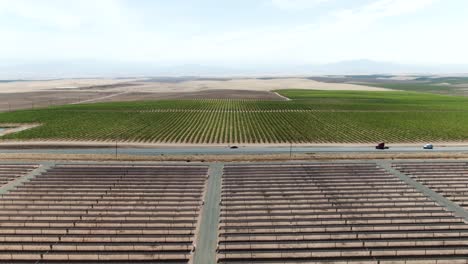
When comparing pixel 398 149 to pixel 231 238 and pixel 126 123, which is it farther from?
pixel 126 123

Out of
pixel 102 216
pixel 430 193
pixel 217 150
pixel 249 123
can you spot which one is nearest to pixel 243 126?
pixel 249 123

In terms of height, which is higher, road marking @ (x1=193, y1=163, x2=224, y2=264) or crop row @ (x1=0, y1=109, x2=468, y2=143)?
crop row @ (x1=0, y1=109, x2=468, y2=143)

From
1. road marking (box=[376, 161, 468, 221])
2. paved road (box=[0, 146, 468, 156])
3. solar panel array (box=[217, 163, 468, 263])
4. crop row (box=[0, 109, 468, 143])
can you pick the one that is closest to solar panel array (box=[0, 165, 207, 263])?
solar panel array (box=[217, 163, 468, 263])

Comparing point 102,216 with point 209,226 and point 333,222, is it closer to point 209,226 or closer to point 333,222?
point 209,226

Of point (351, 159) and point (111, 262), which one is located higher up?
point (351, 159)

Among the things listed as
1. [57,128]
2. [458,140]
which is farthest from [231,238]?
[57,128]

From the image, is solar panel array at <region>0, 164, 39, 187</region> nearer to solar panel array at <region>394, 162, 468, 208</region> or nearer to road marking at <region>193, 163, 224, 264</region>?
road marking at <region>193, 163, 224, 264</region>

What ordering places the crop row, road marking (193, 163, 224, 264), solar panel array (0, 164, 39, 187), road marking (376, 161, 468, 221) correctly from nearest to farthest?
road marking (193, 163, 224, 264), road marking (376, 161, 468, 221), solar panel array (0, 164, 39, 187), the crop row

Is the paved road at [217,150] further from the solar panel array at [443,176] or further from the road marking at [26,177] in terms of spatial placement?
the solar panel array at [443,176]
